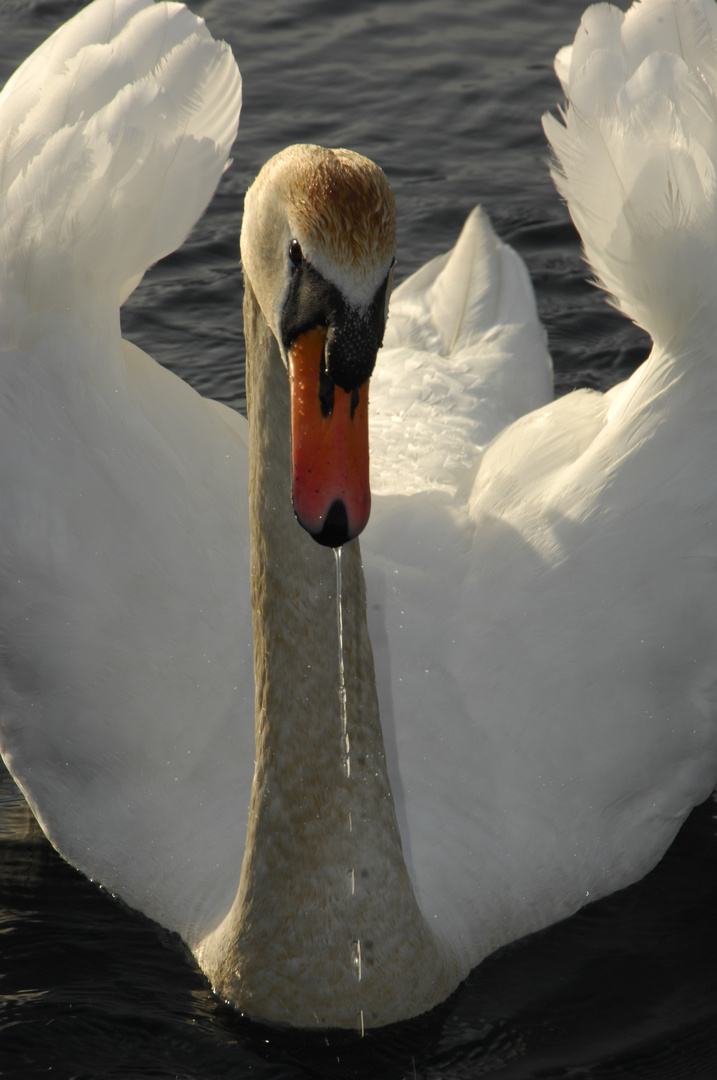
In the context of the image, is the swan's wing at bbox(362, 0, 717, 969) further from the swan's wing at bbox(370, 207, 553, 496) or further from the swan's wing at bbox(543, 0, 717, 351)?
the swan's wing at bbox(370, 207, 553, 496)

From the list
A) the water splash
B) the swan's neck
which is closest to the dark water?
the swan's neck

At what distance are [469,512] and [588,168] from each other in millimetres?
1192

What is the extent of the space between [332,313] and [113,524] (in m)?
1.89

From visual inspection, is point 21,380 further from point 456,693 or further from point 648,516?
point 648,516

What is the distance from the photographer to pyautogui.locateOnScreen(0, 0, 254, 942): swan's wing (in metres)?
4.57

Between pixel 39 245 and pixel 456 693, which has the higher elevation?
pixel 39 245

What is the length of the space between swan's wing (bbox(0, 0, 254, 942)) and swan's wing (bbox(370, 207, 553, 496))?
85 centimetres

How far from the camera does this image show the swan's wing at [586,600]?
452 cm

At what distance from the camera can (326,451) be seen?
3.11 metres

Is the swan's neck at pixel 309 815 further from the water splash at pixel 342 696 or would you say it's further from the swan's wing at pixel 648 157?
the swan's wing at pixel 648 157

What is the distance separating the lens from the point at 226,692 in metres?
4.66

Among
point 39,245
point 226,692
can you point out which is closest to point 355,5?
point 39,245

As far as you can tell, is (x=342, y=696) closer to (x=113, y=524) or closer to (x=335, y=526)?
(x=335, y=526)

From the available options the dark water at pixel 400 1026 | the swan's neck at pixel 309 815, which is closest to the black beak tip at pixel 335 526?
the swan's neck at pixel 309 815
